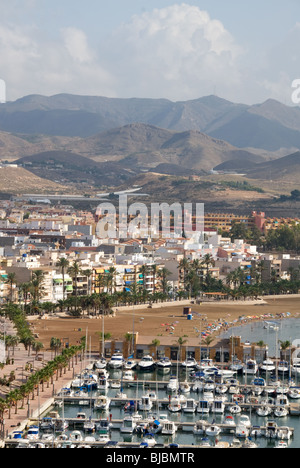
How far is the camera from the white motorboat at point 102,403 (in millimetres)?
28172

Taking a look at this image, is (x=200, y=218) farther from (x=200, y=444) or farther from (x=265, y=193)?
(x=200, y=444)

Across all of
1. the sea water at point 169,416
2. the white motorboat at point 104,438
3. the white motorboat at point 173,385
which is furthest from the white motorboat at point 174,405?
the white motorboat at point 104,438

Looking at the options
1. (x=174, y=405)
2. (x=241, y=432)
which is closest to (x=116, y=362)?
(x=174, y=405)

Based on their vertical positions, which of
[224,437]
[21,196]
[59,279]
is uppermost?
[21,196]

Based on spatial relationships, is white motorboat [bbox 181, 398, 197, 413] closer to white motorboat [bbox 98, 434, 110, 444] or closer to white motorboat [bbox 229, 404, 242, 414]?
white motorboat [bbox 229, 404, 242, 414]

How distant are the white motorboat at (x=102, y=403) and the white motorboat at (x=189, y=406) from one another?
247 centimetres

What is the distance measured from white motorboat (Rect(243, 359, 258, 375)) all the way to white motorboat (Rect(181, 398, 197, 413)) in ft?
20.1

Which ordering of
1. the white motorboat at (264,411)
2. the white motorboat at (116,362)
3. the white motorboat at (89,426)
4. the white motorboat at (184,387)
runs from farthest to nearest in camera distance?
the white motorboat at (116,362)
the white motorboat at (184,387)
the white motorboat at (264,411)
the white motorboat at (89,426)

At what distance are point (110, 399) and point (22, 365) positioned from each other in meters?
5.78

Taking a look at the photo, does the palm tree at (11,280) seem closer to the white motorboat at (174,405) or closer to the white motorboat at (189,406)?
the white motorboat at (174,405)

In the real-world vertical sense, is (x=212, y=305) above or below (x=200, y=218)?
below

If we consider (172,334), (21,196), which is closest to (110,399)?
(172,334)

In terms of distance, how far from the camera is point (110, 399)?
28922 millimetres

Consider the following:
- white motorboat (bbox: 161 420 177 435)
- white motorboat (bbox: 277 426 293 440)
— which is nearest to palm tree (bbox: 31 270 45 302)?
white motorboat (bbox: 161 420 177 435)
